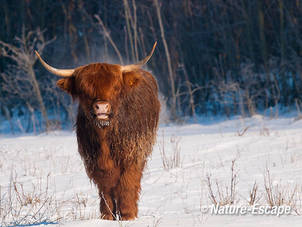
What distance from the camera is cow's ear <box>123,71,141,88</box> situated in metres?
5.18

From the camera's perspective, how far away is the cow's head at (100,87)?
4.77 meters

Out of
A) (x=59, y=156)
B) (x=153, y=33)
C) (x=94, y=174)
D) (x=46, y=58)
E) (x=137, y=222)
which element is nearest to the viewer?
(x=137, y=222)

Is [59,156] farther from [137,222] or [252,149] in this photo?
[137,222]

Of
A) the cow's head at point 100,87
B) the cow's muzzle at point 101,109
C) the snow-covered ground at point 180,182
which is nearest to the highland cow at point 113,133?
the cow's head at point 100,87

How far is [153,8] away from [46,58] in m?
6.51

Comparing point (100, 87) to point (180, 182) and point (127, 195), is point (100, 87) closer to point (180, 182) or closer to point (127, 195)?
point (127, 195)

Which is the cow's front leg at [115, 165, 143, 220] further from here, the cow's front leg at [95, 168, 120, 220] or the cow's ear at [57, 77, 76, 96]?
the cow's ear at [57, 77, 76, 96]

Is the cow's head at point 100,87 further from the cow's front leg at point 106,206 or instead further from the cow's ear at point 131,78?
the cow's front leg at point 106,206

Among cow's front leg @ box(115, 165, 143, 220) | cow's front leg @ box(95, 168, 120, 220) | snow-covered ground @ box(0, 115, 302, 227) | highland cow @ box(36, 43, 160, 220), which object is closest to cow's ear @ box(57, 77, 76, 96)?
highland cow @ box(36, 43, 160, 220)

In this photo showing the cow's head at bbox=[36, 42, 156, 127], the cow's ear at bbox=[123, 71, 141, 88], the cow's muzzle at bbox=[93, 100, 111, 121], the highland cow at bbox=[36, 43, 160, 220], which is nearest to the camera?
the cow's muzzle at bbox=[93, 100, 111, 121]

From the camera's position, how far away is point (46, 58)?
87.2 feet

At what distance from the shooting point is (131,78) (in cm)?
520

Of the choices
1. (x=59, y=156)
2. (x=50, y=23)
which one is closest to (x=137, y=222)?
(x=59, y=156)

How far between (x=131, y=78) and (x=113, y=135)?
25.4 inches
